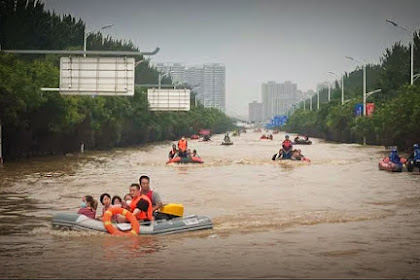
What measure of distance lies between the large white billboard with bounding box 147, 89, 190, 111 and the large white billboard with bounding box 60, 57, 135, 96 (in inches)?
1114

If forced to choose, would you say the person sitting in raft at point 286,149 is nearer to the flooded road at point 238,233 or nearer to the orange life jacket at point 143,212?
the flooded road at point 238,233

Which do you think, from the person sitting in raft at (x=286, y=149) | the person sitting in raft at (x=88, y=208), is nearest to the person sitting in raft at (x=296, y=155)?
the person sitting in raft at (x=286, y=149)

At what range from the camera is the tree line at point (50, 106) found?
38.3m

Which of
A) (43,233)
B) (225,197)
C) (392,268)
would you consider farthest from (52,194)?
(392,268)

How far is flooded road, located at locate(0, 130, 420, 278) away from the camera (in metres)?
11.7

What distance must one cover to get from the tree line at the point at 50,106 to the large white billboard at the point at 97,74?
115 inches

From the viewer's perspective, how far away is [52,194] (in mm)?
23641

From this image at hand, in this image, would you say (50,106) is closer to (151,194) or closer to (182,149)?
(182,149)

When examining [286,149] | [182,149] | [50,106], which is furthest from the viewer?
[50,106]

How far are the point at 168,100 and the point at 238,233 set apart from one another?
49595mm

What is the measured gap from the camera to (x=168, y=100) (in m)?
64.6

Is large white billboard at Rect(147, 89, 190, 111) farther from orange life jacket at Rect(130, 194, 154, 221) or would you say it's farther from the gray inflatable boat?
the gray inflatable boat

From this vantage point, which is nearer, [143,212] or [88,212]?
[143,212]

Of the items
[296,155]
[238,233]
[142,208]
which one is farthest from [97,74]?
[238,233]
